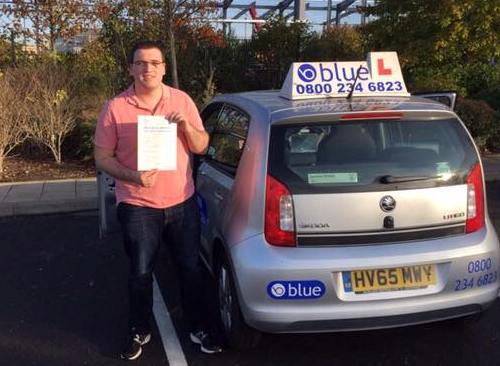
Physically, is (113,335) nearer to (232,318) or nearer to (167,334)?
(167,334)

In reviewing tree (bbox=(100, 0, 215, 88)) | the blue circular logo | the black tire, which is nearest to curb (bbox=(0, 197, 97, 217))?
tree (bbox=(100, 0, 215, 88))

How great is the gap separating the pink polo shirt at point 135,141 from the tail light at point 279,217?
57 cm

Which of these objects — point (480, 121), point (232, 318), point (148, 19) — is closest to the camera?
point (232, 318)

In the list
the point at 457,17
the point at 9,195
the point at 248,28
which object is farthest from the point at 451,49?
the point at 9,195

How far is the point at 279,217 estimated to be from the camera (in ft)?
10.8

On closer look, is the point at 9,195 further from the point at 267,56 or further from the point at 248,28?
the point at 248,28

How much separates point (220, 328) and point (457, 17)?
10.7m

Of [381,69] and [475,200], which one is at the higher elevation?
[381,69]

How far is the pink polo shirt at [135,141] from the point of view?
11.2 feet

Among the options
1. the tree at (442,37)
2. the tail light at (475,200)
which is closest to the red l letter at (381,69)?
the tail light at (475,200)

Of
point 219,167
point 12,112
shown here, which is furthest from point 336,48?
point 219,167

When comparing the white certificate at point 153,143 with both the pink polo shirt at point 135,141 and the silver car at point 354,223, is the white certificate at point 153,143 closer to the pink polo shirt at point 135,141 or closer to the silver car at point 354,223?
the pink polo shirt at point 135,141

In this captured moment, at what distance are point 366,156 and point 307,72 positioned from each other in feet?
2.84

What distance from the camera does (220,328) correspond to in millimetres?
3992
